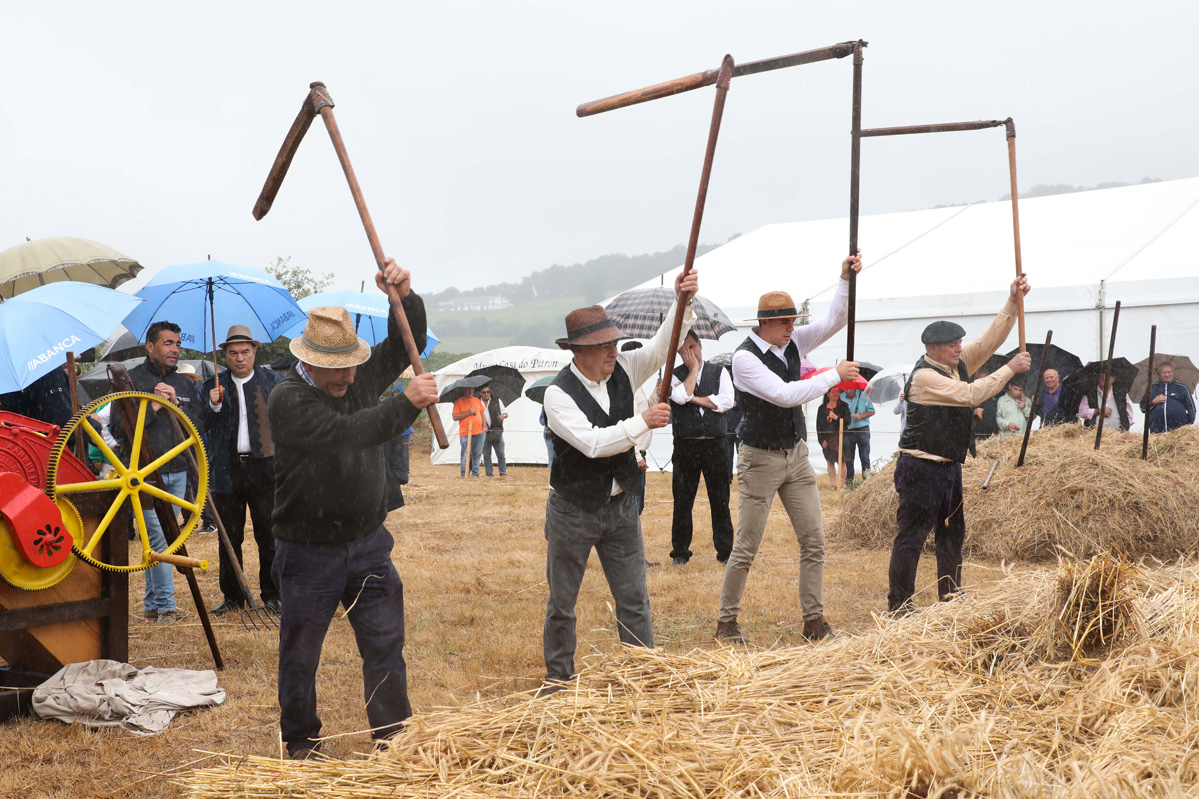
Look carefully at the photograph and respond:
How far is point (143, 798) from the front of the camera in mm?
3312

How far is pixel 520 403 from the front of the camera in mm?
18641

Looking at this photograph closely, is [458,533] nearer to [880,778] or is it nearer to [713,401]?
[713,401]

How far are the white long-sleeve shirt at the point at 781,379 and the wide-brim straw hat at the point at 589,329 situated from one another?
1.15m

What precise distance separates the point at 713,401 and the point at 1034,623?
14.8 feet

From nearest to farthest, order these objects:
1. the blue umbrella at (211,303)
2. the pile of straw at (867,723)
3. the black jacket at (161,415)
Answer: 1. the pile of straw at (867,723)
2. the black jacket at (161,415)
3. the blue umbrella at (211,303)

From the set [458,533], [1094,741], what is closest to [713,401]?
[458,533]

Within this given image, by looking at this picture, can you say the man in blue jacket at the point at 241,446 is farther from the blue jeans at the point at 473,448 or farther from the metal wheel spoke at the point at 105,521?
the blue jeans at the point at 473,448

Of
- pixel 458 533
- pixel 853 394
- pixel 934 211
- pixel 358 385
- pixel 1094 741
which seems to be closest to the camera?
pixel 1094 741

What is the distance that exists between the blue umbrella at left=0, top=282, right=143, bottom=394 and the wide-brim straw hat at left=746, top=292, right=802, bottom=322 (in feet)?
11.4

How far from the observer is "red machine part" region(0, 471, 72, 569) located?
3711mm

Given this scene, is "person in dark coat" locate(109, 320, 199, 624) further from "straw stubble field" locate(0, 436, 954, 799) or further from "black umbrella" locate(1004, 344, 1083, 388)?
"black umbrella" locate(1004, 344, 1083, 388)

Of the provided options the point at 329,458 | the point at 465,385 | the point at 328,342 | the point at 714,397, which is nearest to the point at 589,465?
the point at 329,458

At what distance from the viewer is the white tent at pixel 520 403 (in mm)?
18141

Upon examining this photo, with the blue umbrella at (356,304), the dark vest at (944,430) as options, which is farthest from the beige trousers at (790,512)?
the blue umbrella at (356,304)
